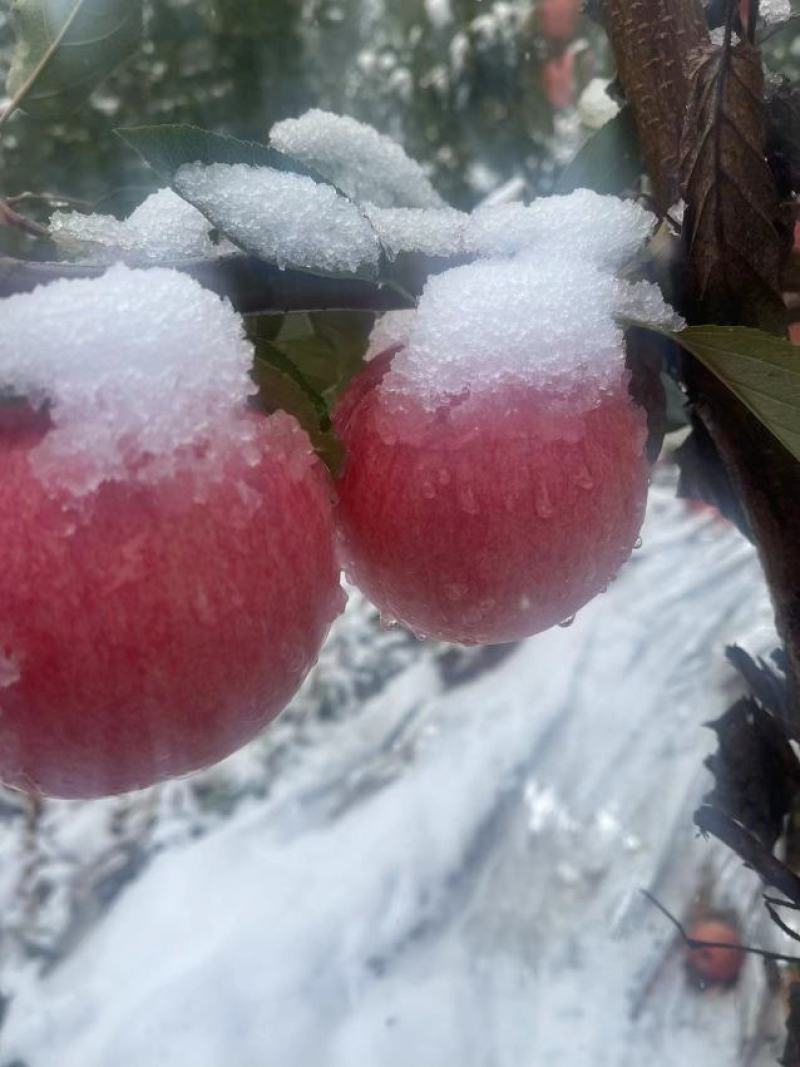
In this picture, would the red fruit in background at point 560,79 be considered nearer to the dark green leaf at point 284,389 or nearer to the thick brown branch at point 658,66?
the thick brown branch at point 658,66

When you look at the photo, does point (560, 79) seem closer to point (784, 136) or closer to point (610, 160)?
point (610, 160)

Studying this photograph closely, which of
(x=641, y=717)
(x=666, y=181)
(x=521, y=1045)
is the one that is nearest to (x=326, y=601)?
(x=666, y=181)

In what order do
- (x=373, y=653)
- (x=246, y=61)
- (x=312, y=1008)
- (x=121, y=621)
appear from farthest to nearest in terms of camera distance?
(x=373, y=653)
(x=246, y=61)
(x=312, y=1008)
(x=121, y=621)

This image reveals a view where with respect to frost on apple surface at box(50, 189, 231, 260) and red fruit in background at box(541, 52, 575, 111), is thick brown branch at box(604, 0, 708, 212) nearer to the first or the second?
frost on apple surface at box(50, 189, 231, 260)

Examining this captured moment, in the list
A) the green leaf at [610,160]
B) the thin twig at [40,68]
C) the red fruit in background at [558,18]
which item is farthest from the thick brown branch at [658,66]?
the red fruit in background at [558,18]

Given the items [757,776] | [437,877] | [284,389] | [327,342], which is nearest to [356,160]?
[327,342]

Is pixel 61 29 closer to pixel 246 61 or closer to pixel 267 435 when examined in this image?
pixel 267 435
